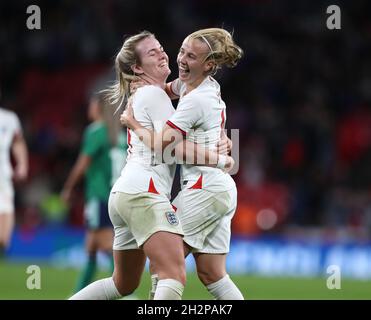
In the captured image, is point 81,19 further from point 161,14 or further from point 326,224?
point 326,224

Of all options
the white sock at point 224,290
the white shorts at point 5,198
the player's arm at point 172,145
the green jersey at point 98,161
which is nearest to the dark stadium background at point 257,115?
the white shorts at point 5,198

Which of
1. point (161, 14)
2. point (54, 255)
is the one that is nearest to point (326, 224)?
point (54, 255)

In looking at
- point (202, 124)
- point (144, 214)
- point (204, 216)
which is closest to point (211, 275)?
point (204, 216)

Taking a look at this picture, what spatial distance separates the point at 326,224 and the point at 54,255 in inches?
177

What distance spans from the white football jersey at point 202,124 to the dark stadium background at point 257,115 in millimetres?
6263

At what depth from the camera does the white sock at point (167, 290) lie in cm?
504

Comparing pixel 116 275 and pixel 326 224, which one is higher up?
pixel 116 275

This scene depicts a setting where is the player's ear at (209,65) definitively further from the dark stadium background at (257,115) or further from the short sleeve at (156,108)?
the dark stadium background at (257,115)

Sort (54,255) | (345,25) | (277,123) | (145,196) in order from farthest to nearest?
(345,25) → (277,123) → (54,255) → (145,196)

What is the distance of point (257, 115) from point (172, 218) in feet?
39.4

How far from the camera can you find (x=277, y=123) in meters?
16.7

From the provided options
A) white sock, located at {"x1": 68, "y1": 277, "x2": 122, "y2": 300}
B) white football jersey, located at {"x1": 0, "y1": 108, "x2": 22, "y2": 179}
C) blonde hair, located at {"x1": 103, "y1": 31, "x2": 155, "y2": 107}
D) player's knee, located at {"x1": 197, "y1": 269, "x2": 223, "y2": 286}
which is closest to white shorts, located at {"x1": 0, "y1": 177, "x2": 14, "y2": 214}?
white football jersey, located at {"x1": 0, "y1": 108, "x2": 22, "y2": 179}
